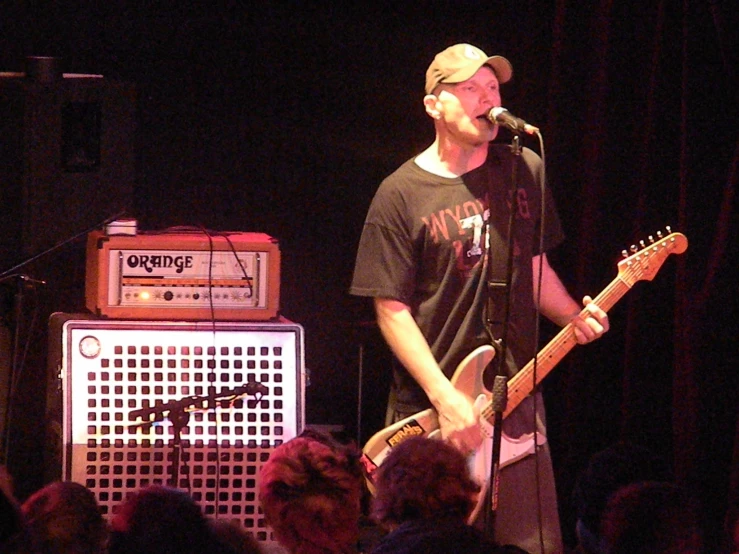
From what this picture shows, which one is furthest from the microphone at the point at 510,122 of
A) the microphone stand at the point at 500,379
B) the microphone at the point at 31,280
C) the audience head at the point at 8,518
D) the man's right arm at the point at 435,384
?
the audience head at the point at 8,518

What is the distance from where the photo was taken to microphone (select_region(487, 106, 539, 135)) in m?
4.04

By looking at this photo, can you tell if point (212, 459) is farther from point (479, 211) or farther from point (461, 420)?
point (479, 211)

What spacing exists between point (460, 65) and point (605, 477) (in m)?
1.50

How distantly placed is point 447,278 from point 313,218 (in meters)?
1.27

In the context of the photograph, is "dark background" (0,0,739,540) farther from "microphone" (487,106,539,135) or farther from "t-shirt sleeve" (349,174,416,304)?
"microphone" (487,106,539,135)

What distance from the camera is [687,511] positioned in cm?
342

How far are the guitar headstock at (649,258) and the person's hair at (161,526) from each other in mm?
2170

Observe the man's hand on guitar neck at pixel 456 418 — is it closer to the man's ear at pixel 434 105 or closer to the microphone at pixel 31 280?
the man's ear at pixel 434 105

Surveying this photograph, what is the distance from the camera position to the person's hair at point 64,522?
2.99 m

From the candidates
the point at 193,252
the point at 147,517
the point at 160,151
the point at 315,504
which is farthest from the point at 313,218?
the point at 147,517

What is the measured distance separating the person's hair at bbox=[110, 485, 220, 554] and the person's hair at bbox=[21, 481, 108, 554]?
0.12 m

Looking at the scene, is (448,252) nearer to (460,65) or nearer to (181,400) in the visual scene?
(460,65)

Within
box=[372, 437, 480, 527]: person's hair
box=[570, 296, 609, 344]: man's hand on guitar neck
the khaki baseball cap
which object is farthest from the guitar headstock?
box=[372, 437, 480, 527]: person's hair

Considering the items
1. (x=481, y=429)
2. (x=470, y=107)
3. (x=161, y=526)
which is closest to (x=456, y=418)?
(x=481, y=429)
